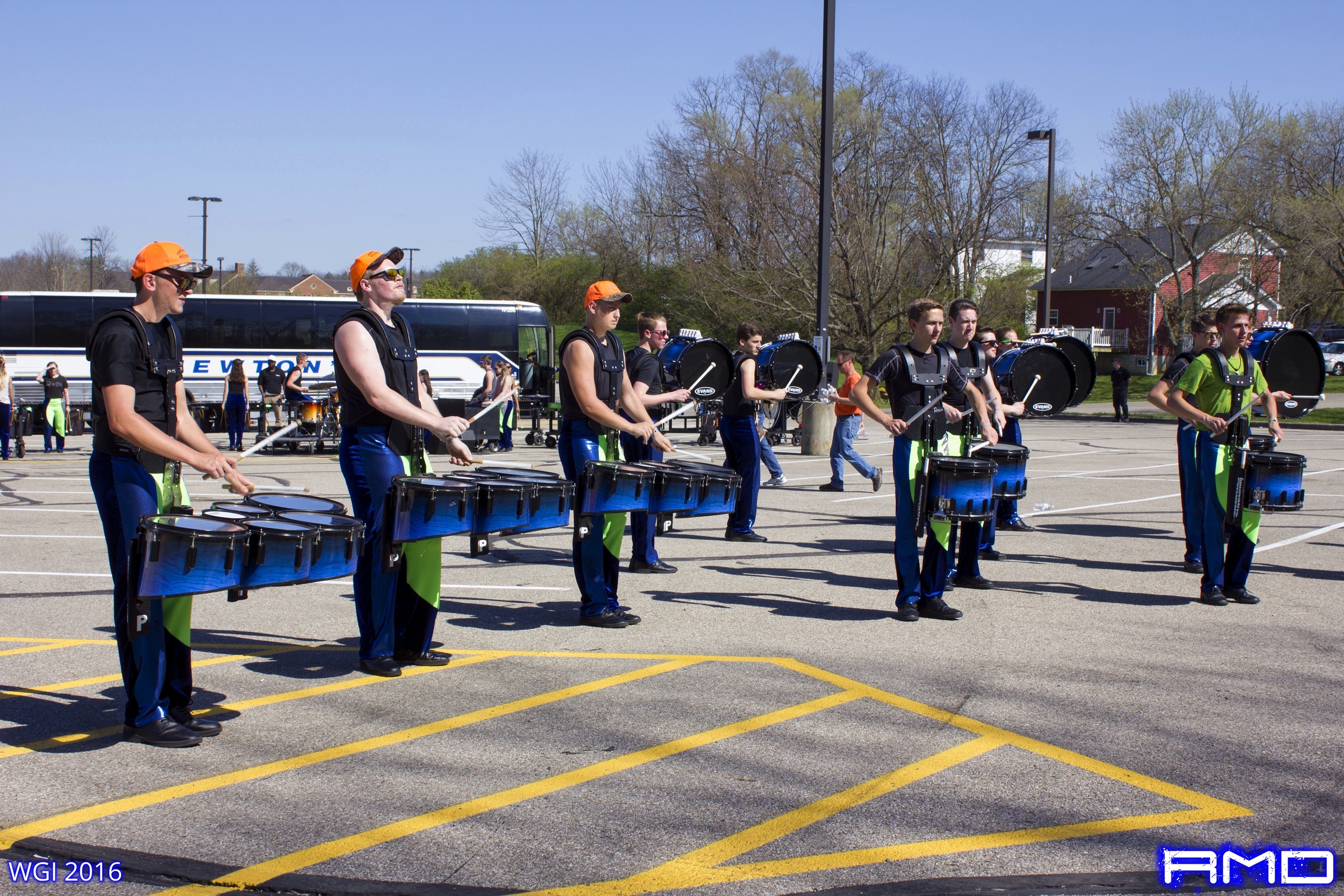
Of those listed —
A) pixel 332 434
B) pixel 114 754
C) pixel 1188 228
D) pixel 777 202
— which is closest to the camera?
pixel 114 754

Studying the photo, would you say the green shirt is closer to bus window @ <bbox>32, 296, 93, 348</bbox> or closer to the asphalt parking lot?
the asphalt parking lot

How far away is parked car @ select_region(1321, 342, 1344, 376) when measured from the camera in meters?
49.2

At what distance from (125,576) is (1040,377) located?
26.5 feet

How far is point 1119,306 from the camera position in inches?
2729

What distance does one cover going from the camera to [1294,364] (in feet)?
29.8

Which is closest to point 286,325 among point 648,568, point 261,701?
point 648,568

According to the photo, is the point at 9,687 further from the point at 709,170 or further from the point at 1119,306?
the point at 1119,306

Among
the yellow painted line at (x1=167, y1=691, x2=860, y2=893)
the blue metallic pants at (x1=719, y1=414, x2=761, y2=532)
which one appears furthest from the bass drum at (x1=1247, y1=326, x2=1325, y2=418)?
the yellow painted line at (x1=167, y1=691, x2=860, y2=893)

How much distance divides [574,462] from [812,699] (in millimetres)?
2160

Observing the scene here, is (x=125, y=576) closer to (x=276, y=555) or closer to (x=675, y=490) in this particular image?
(x=276, y=555)

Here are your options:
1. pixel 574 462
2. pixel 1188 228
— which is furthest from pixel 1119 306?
pixel 574 462

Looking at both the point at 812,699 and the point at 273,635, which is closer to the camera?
the point at 812,699

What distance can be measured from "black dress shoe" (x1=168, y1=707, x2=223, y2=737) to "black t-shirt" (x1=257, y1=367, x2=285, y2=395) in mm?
20870

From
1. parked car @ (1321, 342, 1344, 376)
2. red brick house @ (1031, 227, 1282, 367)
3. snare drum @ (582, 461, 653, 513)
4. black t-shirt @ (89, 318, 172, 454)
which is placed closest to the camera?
black t-shirt @ (89, 318, 172, 454)
